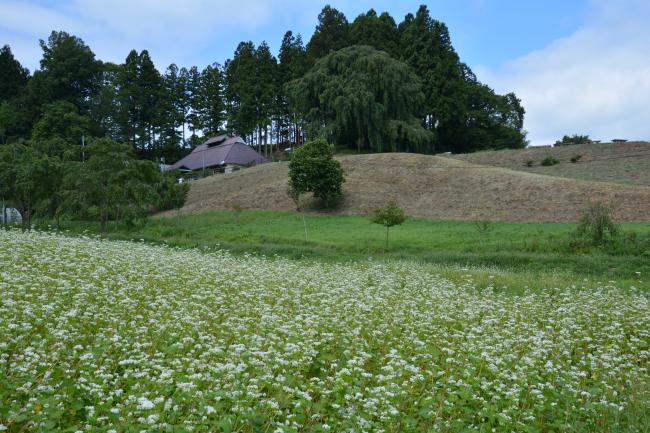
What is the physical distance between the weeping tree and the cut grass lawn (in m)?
17.3

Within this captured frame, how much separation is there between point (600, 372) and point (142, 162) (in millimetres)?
35939

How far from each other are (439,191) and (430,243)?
17.0 meters

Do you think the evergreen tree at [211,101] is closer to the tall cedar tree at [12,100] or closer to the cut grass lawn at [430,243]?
the tall cedar tree at [12,100]

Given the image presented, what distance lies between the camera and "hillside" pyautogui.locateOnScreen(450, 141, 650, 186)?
145ft

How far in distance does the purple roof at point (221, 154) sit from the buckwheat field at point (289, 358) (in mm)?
56294

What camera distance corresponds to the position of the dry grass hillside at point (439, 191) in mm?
36531

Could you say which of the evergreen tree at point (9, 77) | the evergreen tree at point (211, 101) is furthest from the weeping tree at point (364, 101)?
the evergreen tree at point (9, 77)

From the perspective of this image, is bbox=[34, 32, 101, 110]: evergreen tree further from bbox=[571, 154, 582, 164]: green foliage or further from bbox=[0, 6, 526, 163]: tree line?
bbox=[571, 154, 582, 164]: green foliage

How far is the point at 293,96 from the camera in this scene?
192 ft

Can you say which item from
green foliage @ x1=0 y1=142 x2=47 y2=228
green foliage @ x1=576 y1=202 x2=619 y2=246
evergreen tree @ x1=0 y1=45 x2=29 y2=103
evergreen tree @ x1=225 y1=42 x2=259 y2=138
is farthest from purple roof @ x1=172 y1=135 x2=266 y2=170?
green foliage @ x1=576 y1=202 x2=619 y2=246

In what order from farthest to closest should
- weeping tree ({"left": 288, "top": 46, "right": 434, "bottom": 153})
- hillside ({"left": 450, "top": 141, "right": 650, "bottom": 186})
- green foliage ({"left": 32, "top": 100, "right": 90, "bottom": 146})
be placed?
green foliage ({"left": 32, "top": 100, "right": 90, "bottom": 146}) < weeping tree ({"left": 288, "top": 46, "right": 434, "bottom": 153}) < hillside ({"left": 450, "top": 141, "right": 650, "bottom": 186})

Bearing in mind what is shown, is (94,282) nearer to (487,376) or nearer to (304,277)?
(304,277)

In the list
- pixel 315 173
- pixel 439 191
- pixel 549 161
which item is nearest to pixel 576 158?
pixel 549 161

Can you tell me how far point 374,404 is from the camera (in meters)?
5.64
